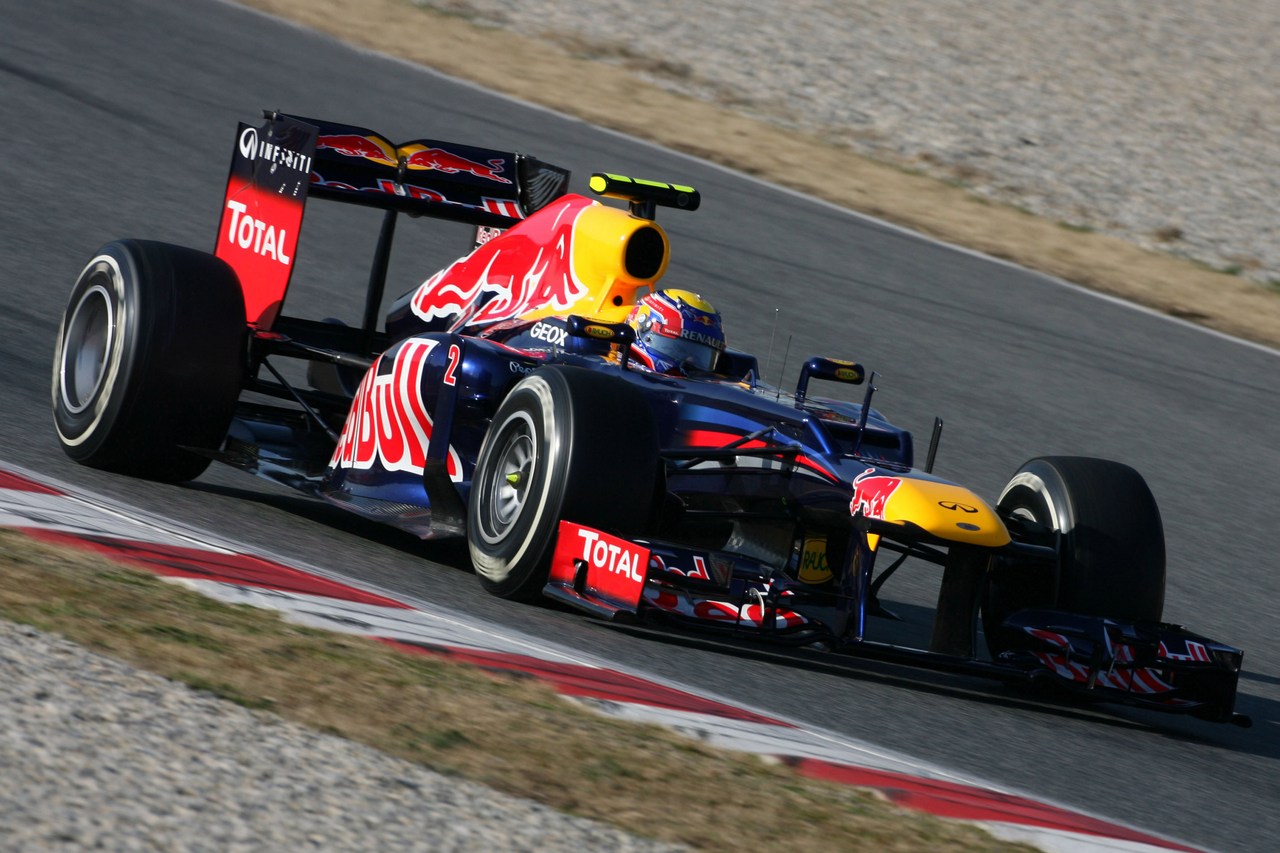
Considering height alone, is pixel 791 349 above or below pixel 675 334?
above

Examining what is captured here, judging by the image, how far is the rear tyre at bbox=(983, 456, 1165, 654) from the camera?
6352 millimetres

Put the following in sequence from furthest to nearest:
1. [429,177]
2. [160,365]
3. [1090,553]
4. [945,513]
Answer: [429,177]
[160,365]
[1090,553]
[945,513]

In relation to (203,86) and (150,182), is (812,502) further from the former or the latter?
(203,86)

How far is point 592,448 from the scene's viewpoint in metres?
5.83

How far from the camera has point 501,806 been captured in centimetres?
376

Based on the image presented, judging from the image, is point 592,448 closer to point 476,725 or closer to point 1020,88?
point 476,725

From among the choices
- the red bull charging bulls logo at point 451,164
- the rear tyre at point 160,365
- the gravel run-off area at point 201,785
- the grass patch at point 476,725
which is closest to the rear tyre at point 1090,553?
the grass patch at point 476,725

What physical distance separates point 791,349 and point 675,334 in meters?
4.95

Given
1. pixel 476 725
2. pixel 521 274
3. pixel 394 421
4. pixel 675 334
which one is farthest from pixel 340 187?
pixel 476 725

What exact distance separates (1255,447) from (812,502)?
6.51 meters

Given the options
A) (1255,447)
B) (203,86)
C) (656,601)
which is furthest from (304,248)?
(656,601)

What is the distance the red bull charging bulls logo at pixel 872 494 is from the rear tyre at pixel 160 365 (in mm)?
2668

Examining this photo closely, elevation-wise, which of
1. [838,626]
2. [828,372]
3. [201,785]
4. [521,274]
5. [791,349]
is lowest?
[201,785]

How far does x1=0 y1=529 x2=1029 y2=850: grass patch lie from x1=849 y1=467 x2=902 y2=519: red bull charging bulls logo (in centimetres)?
151
